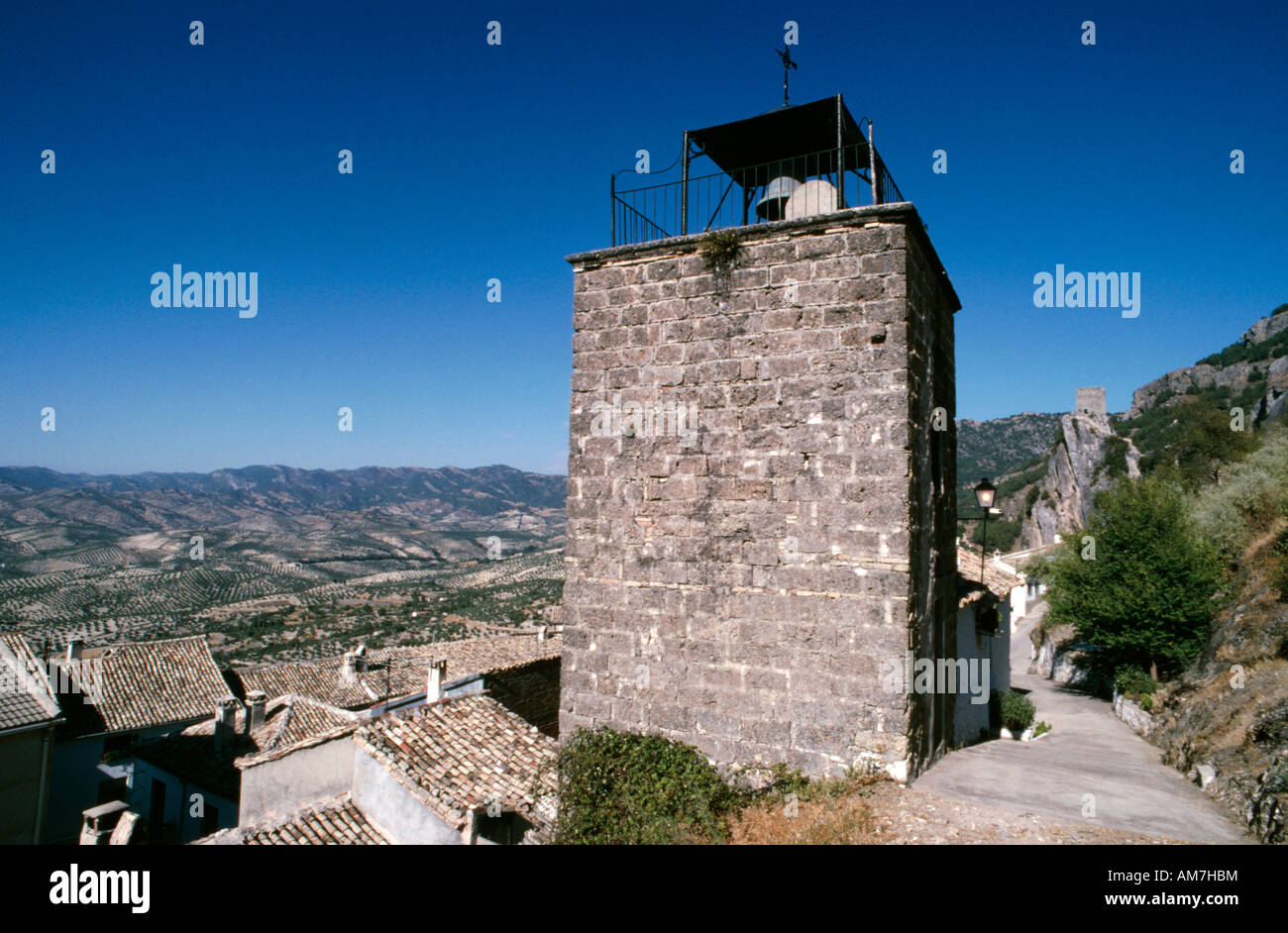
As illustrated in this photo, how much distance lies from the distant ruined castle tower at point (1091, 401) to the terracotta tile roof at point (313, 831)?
71265 mm

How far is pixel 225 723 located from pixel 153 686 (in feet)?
25.3

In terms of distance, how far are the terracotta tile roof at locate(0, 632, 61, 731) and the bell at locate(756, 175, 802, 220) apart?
21293 millimetres

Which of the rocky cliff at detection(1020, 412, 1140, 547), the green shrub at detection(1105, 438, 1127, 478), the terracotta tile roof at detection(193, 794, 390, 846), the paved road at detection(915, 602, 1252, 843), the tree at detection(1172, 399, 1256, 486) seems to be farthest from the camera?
the rocky cliff at detection(1020, 412, 1140, 547)

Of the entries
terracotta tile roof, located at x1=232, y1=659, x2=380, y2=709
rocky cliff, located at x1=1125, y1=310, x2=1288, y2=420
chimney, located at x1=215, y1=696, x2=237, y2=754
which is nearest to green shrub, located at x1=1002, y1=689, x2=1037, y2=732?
terracotta tile roof, located at x1=232, y1=659, x2=380, y2=709

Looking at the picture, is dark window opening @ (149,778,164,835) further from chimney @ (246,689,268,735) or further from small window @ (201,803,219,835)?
chimney @ (246,689,268,735)

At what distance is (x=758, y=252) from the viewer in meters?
6.47

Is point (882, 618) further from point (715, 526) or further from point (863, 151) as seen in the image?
point (863, 151)

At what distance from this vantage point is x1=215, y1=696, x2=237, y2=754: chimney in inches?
930

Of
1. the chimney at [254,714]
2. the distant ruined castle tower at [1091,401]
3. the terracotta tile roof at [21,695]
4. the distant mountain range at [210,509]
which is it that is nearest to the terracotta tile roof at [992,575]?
the terracotta tile roof at [21,695]

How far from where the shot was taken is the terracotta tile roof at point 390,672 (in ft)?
79.8

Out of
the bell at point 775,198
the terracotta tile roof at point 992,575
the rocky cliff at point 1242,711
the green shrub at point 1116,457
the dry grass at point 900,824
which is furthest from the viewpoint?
the green shrub at point 1116,457

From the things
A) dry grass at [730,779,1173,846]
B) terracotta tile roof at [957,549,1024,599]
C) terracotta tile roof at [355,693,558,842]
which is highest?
terracotta tile roof at [957,549,1024,599]

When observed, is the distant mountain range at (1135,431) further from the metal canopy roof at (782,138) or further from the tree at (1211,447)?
the metal canopy roof at (782,138)
